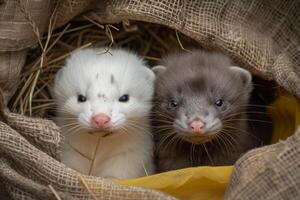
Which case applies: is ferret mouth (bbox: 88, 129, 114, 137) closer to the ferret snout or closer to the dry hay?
the ferret snout

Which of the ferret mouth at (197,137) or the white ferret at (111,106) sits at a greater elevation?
the ferret mouth at (197,137)

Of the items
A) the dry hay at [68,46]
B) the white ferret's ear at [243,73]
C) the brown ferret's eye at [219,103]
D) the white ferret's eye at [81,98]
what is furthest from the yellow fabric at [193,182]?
the dry hay at [68,46]

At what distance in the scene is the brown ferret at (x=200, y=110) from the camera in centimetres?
294

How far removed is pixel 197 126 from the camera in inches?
111

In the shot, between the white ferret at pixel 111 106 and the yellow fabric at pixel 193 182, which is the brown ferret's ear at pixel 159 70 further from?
the yellow fabric at pixel 193 182

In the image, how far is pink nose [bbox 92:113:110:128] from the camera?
2855 millimetres

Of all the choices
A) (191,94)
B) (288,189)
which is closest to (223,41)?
(191,94)

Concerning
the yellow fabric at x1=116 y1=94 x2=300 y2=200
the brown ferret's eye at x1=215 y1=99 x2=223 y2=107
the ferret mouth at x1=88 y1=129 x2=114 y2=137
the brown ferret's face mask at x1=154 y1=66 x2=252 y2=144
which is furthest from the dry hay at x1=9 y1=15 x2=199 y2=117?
the yellow fabric at x1=116 y1=94 x2=300 y2=200

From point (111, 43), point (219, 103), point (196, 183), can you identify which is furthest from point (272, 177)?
point (111, 43)

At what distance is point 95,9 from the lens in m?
3.27

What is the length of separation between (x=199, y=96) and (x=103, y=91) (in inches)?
19.1

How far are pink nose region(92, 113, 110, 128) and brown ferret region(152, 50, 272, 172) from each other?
353 mm

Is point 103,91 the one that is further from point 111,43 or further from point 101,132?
point 111,43

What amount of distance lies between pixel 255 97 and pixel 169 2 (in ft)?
3.21
